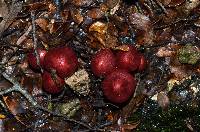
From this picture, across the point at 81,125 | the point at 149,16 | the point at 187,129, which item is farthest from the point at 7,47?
the point at 187,129

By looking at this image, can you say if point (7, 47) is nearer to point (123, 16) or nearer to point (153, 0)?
point (123, 16)

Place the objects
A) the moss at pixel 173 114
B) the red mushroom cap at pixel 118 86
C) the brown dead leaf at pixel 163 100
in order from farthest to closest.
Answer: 1. the brown dead leaf at pixel 163 100
2. the moss at pixel 173 114
3. the red mushroom cap at pixel 118 86

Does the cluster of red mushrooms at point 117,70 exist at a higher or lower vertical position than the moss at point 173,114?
higher

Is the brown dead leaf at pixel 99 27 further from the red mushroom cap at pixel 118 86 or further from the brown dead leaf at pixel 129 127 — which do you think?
the brown dead leaf at pixel 129 127

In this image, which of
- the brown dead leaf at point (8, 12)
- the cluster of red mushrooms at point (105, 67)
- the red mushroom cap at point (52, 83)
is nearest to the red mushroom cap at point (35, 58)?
the cluster of red mushrooms at point (105, 67)

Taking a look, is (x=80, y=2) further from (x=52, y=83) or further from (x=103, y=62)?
(x=52, y=83)

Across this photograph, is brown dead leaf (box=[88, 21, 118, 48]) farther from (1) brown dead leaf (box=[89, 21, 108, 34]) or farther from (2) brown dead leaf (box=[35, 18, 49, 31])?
(2) brown dead leaf (box=[35, 18, 49, 31])

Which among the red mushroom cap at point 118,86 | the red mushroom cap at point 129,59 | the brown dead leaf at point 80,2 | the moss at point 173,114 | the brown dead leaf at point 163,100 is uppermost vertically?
the brown dead leaf at point 80,2

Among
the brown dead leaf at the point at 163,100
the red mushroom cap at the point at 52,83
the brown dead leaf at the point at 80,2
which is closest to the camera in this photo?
the red mushroom cap at the point at 52,83
